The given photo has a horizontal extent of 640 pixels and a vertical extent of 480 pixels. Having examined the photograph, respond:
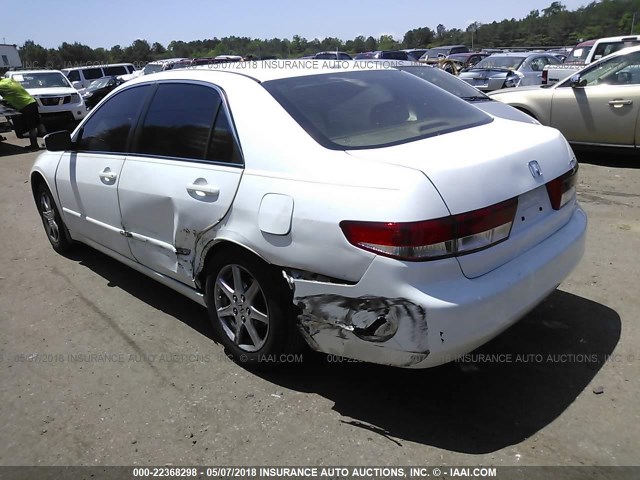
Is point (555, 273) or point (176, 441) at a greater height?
point (555, 273)

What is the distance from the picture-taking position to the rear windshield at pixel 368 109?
2.87 metres

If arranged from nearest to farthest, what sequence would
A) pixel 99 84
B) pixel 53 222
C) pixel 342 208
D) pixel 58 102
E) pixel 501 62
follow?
pixel 342 208 → pixel 53 222 → pixel 58 102 → pixel 501 62 → pixel 99 84

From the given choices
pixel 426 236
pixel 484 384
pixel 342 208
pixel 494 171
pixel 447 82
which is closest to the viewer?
pixel 426 236

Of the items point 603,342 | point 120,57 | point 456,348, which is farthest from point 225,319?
point 120,57

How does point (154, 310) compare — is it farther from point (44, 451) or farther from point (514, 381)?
point (514, 381)

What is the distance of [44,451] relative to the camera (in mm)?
2746

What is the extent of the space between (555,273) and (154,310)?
112 inches

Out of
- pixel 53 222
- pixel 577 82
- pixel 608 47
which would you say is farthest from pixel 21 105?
pixel 608 47

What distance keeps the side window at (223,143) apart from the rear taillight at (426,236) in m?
0.95

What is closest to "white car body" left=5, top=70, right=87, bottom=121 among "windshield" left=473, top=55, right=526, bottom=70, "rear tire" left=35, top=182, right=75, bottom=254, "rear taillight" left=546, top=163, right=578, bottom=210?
"rear tire" left=35, top=182, right=75, bottom=254

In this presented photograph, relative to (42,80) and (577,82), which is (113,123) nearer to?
(577,82)

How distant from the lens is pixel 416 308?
2.36m

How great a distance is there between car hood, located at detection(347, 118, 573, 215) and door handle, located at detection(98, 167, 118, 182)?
6.82 ft

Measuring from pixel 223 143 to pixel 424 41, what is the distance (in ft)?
246
